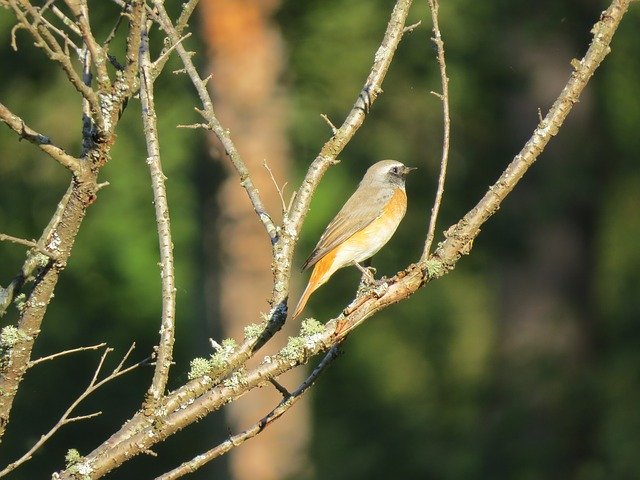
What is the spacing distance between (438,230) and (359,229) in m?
4.86

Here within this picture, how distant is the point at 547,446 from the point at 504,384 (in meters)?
0.67

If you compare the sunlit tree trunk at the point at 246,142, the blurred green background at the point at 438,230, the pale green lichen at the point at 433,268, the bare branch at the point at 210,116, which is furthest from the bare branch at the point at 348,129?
the blurred green background at the point at 438,230

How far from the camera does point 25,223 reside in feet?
37.8

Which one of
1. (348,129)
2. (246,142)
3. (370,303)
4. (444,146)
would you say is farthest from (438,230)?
(370,303)

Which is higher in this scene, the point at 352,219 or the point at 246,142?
the point at 246,142

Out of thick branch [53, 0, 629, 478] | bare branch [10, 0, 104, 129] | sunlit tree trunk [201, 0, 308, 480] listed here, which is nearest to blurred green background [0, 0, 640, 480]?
sunlit tree trunk [201, 0, 308, 480]

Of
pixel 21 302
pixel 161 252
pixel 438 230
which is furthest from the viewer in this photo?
pixel 438 230

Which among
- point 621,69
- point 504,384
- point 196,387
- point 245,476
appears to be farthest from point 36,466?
point 196,387

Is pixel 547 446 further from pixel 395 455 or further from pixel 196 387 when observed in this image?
pixel 196 387

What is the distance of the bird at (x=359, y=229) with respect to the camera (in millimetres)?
6543

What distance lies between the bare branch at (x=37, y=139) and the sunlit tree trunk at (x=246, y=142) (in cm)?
573

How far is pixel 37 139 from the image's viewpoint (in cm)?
305

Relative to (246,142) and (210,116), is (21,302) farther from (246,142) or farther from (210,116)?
(246,142)

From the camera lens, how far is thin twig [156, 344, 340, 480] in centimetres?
315
